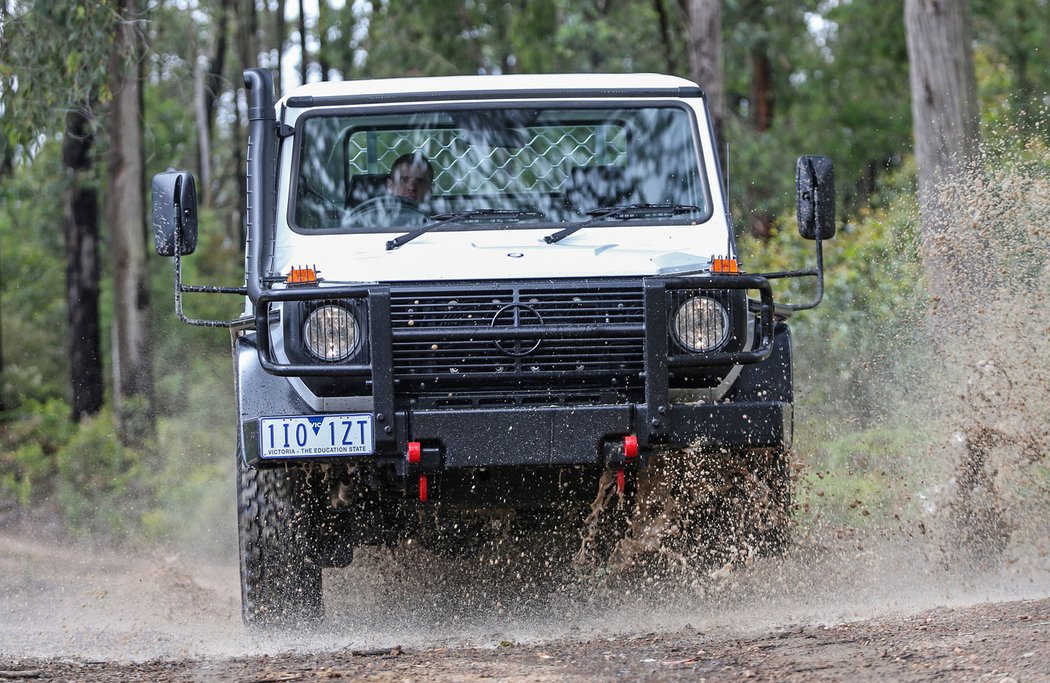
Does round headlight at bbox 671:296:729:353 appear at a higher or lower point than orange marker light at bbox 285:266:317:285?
lower

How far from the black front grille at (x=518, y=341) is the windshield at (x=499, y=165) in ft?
2.90

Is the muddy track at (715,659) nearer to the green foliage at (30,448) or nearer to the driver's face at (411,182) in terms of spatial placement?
the driver's face at (411,182)

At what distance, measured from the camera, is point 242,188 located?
2475 centimetres

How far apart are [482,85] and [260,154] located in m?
1.08

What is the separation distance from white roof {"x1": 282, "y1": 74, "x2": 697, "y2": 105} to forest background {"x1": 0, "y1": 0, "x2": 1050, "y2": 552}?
4.63ft

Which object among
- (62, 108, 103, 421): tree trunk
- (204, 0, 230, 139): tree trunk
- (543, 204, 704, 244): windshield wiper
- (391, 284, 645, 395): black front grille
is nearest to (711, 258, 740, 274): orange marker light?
(391, 284, 645, 395): black front grille

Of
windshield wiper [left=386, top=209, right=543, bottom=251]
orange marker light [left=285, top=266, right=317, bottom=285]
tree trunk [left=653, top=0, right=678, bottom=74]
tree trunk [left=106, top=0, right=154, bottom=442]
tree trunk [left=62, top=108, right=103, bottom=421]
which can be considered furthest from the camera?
tree trunk [left=653, top=0, right=678, bottom=74]

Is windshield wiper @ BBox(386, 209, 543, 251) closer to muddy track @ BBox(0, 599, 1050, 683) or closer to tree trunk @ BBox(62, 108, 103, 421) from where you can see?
muddy track @ BBox(0, 599, 1050, 683)

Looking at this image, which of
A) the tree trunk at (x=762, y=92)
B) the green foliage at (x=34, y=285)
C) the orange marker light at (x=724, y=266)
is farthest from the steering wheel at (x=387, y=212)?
the tree trunk at (x=762, y=92)

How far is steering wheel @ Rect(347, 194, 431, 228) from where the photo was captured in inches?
241

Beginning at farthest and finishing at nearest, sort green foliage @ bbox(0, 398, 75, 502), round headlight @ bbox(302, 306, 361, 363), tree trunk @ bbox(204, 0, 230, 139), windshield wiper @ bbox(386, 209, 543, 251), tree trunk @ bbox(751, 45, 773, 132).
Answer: tree trunk @ bbox(751, 45, 773, 132) < tree trunk @ bbox(204, 0, 230, 139) < green foliage @ bbox(0, 398, 75, 502) < windshield wiper @ bbox(386, 209, 543, 251) < round headlight @ bbox(302, 306, 361, 363)

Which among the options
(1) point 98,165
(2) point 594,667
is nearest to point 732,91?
(1) point 98,165

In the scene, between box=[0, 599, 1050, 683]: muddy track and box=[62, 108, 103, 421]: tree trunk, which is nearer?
box=[0, 599, 1050, 683]: muddy track

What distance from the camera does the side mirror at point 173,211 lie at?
5922mm
